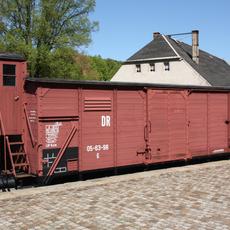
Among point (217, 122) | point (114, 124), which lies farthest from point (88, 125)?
point (217, 122)

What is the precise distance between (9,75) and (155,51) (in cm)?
3669

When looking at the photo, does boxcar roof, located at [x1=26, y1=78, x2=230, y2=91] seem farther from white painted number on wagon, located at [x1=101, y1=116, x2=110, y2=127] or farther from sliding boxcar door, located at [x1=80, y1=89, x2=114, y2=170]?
white painted number on wagon, located at [x1=101, y1=116, x2=110, y2=127]

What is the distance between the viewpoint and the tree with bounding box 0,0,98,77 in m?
38.8

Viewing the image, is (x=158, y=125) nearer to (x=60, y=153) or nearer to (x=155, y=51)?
(x=60, y=153)

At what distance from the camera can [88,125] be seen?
533 inches

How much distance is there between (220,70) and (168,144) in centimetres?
3406

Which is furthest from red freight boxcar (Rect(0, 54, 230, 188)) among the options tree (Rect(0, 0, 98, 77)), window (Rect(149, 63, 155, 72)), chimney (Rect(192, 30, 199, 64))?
window (Rect(149, 63, 155, 72))

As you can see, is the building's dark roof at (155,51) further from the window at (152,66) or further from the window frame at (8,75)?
the window frame at (8,75)

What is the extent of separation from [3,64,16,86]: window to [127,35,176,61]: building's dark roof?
3373 cm

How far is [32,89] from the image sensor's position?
1263 centimetres

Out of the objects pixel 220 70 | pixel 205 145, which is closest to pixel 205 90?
pixel 205 145

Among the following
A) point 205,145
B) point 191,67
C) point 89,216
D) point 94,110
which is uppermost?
point 191,67

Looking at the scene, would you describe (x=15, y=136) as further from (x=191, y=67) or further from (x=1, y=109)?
(x=191, y=67)

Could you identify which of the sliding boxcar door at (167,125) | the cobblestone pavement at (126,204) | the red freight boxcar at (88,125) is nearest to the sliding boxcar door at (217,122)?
the red freight boxcar at (88,125)
